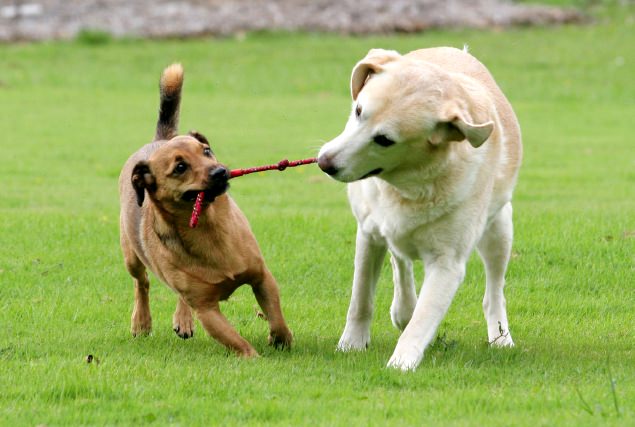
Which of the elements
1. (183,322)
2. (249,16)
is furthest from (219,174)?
(249,16)

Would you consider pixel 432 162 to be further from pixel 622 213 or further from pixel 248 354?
pixel 622 213

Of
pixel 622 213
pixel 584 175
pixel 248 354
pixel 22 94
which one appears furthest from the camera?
pixel 22 94

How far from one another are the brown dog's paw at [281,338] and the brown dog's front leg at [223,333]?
0.92 feet

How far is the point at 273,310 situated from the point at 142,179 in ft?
3.82

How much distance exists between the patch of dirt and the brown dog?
82.2 ft

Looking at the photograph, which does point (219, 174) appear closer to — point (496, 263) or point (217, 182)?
point (217, 182)

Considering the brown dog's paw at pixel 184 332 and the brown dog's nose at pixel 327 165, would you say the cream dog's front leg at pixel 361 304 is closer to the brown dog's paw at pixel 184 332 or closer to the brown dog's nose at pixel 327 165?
the brown dog's paw at pixel 184 332

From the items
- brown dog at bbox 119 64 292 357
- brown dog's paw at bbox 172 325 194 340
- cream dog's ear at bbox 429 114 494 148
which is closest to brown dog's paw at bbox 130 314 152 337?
brown dog's paw at bbox 172 325 194 340

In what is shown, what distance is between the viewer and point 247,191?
14.4 meters

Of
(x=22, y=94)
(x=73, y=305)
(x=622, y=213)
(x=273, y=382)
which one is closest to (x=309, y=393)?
(x=273, y=382)

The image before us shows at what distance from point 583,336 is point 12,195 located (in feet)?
25.9

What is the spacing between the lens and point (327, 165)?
6.29m

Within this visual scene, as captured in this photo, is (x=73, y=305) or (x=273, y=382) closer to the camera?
(x=273, y=382)

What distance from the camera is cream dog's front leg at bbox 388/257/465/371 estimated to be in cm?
667
